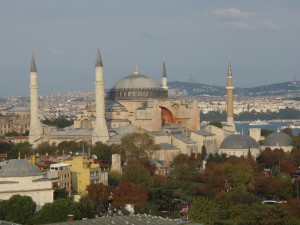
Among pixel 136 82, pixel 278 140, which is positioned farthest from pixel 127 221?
pixel 136 82

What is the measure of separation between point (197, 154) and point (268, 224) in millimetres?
26356

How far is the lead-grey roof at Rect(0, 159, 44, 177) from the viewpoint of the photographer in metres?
40.4

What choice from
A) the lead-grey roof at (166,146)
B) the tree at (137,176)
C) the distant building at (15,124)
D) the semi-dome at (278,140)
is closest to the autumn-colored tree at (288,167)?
the lead-grey roof at (166,146)

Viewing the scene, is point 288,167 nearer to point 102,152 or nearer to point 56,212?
point 102,152

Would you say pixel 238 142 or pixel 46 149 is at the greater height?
pixel 238 142

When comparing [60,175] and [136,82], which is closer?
[60,175]

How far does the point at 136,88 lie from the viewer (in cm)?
6969

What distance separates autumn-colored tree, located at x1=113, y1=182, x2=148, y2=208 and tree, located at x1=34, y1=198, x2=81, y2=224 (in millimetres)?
5416

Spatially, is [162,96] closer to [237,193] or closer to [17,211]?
[237,193]

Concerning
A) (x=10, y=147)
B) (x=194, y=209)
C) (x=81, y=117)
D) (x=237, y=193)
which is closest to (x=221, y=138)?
(x=81, y=117)

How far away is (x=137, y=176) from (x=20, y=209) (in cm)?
1088

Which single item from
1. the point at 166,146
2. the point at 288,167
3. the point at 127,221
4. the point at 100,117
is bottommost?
the point at 127,221

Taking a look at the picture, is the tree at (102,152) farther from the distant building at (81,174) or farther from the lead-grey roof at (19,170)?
the lead-grey roof at (19,170)

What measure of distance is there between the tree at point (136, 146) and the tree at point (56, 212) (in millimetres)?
19690
